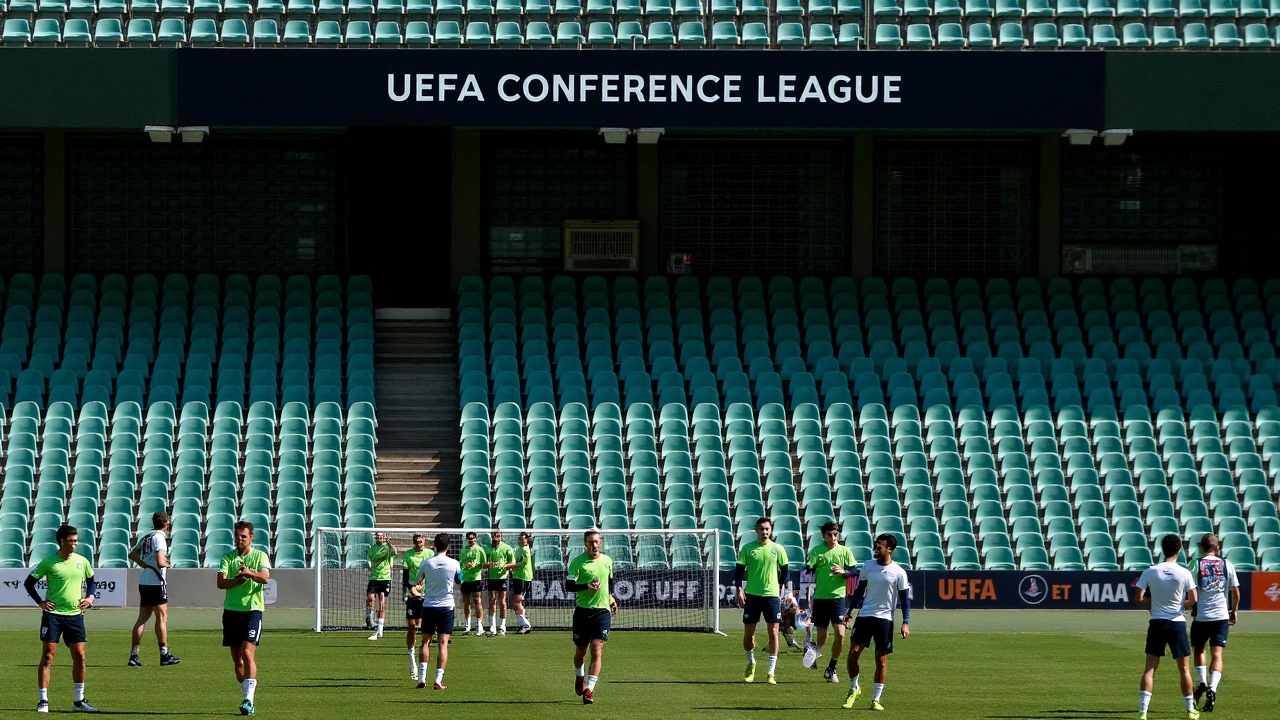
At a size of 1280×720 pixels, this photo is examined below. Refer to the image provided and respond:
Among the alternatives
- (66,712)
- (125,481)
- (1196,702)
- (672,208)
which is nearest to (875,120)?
(672,208)

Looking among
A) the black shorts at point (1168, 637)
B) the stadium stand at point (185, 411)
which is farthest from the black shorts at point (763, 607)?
the stadium stand at point (185, 411)

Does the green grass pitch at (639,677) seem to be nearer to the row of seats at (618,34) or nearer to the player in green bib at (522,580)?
the player in green bib at (522,580)

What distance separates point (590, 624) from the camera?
1800 centimetres

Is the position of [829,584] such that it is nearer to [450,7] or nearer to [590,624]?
[590,624]

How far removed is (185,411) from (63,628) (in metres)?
16.5

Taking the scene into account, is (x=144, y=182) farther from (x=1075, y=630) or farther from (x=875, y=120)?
(x=1075, y=630)

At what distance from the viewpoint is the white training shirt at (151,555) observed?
21.7 meters

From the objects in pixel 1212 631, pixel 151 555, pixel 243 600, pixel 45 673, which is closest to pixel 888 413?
pixel 151 555

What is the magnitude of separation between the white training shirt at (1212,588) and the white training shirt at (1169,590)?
0.69 m

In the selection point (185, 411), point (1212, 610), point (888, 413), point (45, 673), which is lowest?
point (45, 673)

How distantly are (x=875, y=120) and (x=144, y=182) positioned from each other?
14.8m

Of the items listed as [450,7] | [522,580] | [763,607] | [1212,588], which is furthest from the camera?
[450,7]

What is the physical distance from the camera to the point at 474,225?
37.6 metres

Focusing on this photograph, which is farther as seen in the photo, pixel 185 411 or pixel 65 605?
pixel 185 411
